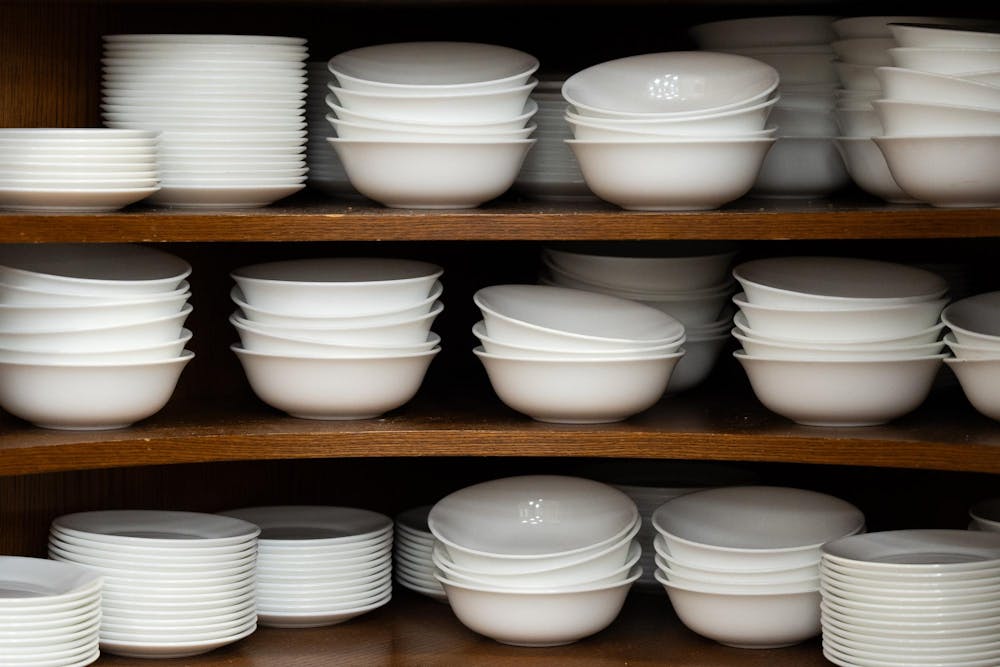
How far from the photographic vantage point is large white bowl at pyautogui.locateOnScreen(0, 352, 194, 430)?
7.39 ft

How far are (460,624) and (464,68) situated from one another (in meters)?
0.89

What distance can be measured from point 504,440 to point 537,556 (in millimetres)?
177

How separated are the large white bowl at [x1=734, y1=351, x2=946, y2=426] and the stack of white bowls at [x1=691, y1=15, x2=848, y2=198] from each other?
0.35 m

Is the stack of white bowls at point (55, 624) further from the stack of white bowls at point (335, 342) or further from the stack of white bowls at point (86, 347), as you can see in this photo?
the stack of white bowls at point (335, 342)

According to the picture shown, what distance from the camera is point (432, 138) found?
7.61 ft

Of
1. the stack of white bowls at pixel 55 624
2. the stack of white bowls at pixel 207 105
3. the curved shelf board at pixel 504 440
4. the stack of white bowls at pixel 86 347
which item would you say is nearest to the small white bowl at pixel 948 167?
the curved shelf board at pixel 504 440

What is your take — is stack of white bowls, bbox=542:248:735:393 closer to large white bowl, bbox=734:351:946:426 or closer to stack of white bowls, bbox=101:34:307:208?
large white bowl, bbox=734:351:946:426

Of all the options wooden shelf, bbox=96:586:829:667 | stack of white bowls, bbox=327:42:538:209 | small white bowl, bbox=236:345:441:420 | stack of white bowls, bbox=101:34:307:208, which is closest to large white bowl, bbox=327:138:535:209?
stack of white bowls, bbox=327:42:538:209

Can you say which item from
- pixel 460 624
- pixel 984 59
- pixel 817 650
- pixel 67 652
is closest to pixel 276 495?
pixel 460 624

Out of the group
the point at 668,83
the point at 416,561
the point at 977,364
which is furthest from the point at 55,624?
the point at 977,364

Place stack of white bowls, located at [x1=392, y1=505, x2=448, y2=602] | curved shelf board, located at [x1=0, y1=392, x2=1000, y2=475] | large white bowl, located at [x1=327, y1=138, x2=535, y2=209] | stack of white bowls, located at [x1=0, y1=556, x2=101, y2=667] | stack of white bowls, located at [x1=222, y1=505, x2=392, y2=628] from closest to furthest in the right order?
stack of white bowls, located at [x1=0, y1=556, x2=101, y2=667] → curved shelf board, located at [x1=0, y1=392, x2=1000, y2=475] → large white bowl, located at [x1=327, y1=138, x2=535, y2=209] → stack of white bowls, located at [x1=222, y1=505, x2=392, y2=628] → stack of white bowls, located at [x1=392, y1=505, x2=448, y2=602]

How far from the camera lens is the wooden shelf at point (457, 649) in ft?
7.70

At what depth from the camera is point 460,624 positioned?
252 centimetres

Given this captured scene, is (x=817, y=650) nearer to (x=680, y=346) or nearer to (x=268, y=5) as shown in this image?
(x=680, y=346)
